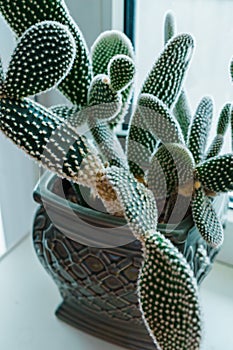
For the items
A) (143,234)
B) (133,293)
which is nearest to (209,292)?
(133,293)

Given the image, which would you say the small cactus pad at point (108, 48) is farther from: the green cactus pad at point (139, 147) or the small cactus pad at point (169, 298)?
the small cactus pad at point (169, 298)

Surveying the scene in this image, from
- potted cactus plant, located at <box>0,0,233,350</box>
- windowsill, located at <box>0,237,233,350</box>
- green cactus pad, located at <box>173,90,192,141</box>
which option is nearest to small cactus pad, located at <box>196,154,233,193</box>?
potted cactus plant, located at <box>0,0,233,350</box>

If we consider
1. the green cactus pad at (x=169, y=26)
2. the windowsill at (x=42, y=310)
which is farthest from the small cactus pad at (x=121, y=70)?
the windowsill at (x=42, y=310)

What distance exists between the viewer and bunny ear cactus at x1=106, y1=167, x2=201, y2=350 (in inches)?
13.9

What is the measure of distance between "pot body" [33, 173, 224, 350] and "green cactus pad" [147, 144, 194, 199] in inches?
1.6

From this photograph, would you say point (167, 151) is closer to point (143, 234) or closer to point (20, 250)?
point (143, 234)

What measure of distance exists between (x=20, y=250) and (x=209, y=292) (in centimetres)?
31

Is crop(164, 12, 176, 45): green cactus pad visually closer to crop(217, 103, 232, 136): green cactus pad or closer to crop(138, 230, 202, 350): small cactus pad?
crop(217, 103, 232, 136): green cactus pad

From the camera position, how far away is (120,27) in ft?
2.27

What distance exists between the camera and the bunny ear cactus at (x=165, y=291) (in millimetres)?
353

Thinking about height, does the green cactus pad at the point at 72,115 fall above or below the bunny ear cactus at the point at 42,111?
below

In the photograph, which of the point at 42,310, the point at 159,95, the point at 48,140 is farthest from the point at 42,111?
the point at 42,310

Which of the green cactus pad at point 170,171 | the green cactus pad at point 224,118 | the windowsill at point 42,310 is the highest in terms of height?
the green cactus pad at point 224,118

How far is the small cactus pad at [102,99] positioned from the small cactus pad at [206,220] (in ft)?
0.41
